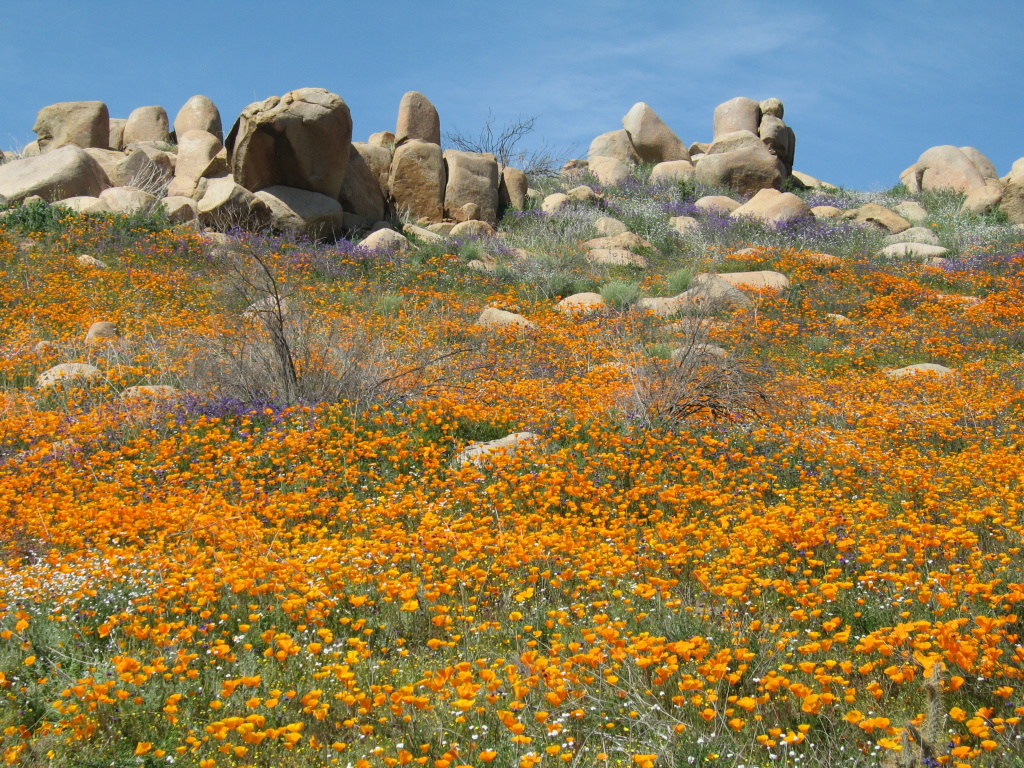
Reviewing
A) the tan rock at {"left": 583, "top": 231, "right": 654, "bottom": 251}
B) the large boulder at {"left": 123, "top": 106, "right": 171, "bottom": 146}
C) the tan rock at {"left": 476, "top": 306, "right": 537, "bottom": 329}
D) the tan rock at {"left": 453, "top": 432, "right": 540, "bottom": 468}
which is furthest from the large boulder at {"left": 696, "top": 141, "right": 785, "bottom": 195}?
the tan rock at {"left": 453, "top": 432, "right": 540, "bottom": 468}

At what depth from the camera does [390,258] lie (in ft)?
53.9

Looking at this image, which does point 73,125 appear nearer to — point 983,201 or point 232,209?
point 232,209

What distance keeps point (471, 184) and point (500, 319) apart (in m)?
10.4

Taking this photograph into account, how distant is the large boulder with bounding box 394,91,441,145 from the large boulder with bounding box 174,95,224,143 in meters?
10.1

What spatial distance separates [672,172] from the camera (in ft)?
92.1

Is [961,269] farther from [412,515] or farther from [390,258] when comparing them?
[412,515]

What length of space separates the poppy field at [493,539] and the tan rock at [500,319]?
48cm

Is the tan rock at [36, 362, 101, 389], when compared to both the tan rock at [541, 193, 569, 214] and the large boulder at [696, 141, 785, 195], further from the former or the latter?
the large boulder at [696, 141, 785, 195]

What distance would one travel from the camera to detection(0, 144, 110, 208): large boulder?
17516 mm

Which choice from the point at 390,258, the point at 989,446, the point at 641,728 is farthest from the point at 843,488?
the point at 390,258

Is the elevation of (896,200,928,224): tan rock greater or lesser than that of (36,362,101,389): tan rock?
greater

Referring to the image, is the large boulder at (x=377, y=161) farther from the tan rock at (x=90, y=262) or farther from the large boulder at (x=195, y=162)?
the tan rock at (x=90, y=262)

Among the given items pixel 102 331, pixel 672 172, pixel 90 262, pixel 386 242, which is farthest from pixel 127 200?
pixel 672 172

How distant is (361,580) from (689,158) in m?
32.1
